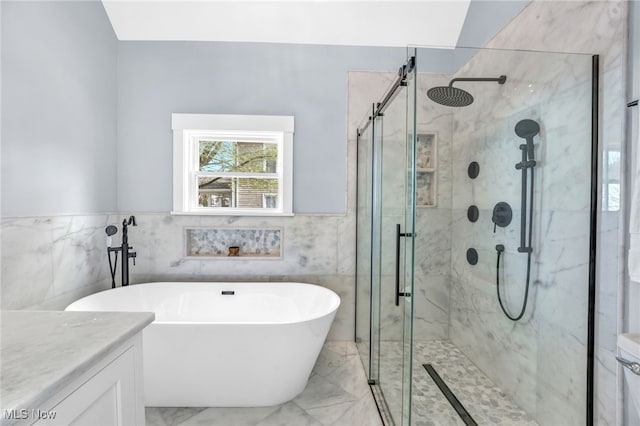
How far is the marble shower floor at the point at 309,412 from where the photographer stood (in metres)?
1.75

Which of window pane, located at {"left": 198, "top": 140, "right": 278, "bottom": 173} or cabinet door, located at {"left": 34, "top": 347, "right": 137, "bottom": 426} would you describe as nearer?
cabinet door, located at {"left": 34, "top": 347, "right": 137, "bottom": 426}

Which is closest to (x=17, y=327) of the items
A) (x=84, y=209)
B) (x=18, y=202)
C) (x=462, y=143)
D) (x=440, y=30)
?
(x=18, y=202)

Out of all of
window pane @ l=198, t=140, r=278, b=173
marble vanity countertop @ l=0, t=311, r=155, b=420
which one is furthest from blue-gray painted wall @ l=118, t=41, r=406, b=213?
marble vanity countertop @ l=0, t=311, r=155, b=420

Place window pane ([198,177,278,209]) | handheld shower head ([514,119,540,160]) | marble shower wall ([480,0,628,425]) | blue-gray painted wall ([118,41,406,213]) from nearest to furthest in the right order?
1. marble shower wall ([480,0,628,425])
2. handheld shower head ([514,119,540,160])
3. blue-gray painted wall ([118,41,406,213])
4. window pane ([198,177,278,209])

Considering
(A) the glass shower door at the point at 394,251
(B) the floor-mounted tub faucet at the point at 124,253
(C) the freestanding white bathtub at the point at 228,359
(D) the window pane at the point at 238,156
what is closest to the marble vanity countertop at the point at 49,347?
(C) the freestanding white bathtub at the point at 228,359

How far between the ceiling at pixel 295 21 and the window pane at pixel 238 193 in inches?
47.5

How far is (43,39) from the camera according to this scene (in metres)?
1.97

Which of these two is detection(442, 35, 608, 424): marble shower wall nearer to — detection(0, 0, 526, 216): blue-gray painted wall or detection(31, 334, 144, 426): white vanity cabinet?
detection(0, 0, 526, 216): blue-gray painted wall

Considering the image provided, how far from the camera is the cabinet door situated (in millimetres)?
581

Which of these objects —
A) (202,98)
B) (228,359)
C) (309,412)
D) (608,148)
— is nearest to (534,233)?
(608,148)

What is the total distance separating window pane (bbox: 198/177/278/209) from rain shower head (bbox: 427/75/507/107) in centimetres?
167

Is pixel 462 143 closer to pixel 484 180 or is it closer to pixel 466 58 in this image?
pixel 484 180

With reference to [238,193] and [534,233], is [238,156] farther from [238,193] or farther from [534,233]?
[534,233]

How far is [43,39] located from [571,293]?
328 cm
